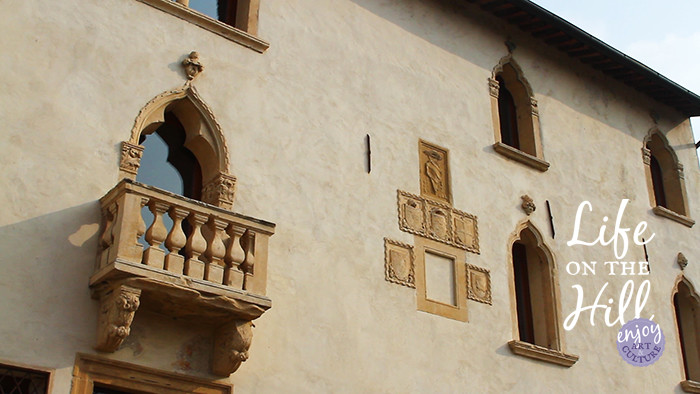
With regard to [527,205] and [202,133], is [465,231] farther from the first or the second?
[202,133]

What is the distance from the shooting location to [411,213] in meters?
11.9

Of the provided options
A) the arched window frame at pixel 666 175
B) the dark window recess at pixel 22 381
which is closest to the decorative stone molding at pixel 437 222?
the dark window recess at pixel 22 381

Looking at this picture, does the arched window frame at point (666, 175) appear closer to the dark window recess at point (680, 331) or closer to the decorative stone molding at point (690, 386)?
the dark window recess at point (680, 331)

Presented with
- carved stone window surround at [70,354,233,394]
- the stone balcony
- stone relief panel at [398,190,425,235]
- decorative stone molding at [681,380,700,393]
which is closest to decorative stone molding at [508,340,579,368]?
stone relief panel at [398,190,425,235]

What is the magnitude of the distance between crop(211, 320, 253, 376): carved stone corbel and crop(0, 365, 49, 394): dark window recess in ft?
5.47

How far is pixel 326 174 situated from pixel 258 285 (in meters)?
2.40

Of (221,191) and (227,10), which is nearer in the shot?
(221,191)

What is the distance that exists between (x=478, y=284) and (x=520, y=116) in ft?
11.7

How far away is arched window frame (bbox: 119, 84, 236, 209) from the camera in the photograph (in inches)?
393

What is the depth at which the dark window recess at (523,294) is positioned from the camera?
13.0 meters

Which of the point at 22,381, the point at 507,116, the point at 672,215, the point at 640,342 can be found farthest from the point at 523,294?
the point at 22,381

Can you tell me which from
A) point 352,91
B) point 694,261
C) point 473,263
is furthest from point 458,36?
point 694,261

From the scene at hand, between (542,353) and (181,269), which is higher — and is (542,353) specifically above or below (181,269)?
above

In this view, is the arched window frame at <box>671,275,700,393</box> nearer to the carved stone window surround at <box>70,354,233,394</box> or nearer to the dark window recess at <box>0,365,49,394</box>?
the carved stone window surround at <box>70,354,233,394</box>
